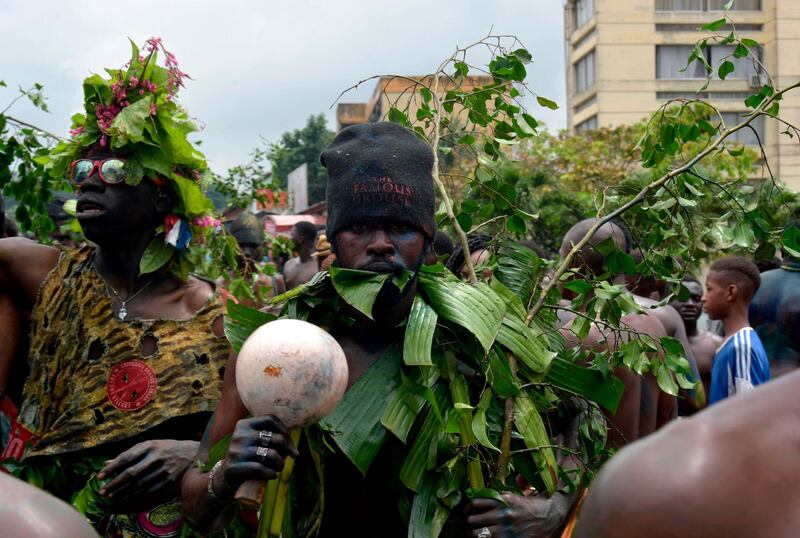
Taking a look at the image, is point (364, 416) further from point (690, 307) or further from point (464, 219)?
point (690, 307)

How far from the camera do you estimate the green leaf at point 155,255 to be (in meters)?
4.70

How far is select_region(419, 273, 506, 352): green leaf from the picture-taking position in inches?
139

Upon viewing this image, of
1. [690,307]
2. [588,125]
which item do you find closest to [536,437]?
[690,307]

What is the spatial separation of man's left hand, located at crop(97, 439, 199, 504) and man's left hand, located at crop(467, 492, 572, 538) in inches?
48.3

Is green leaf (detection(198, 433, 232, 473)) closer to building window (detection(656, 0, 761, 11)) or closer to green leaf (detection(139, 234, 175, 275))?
green leaf (detection(139, 234, 175, 275))

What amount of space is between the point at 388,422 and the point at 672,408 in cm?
269

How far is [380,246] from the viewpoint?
3654 millimetres

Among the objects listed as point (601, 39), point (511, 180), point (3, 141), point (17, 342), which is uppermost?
point (601, 39)

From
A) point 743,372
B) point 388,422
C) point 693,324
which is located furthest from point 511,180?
point 693,324

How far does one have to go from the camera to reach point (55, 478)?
4.46m

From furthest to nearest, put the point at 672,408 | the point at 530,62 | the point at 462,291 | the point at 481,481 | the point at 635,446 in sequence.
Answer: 1. the point at 672,408
2. the point at 530,62
3. the point at 462,291
4. the point at 481,481
5. the point at 635,446

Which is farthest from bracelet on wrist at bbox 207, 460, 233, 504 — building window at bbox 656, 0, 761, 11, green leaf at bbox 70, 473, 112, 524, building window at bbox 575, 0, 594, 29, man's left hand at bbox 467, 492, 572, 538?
building window at bbox 656, 0, 761, 11

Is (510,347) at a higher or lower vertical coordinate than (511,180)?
lower

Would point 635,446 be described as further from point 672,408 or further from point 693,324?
point 693,324
